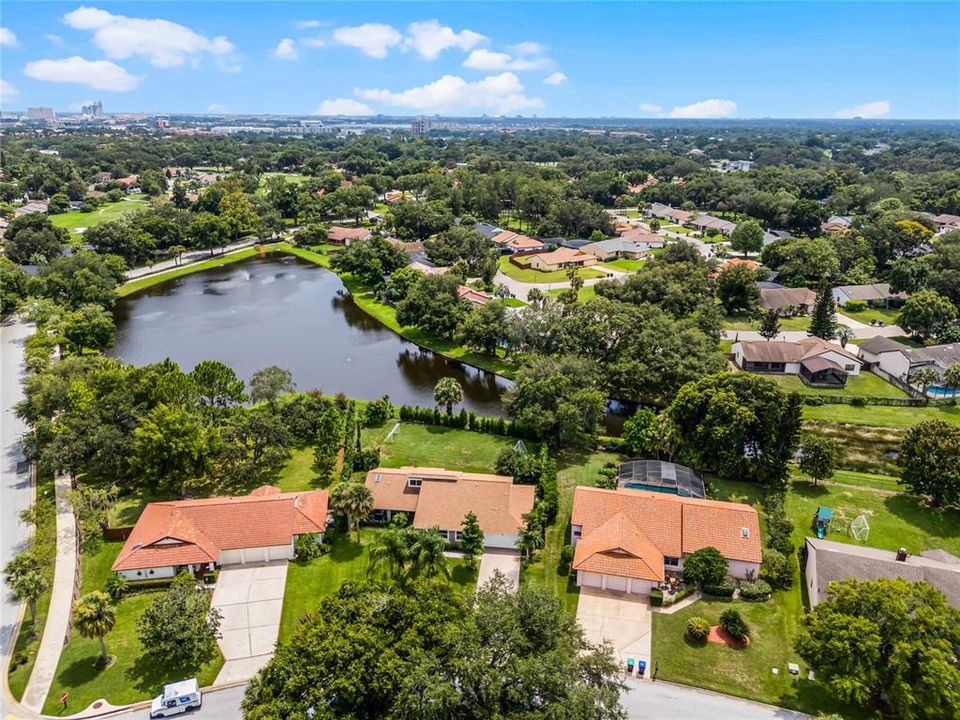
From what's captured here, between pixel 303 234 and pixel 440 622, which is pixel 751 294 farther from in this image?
pixel 303 234

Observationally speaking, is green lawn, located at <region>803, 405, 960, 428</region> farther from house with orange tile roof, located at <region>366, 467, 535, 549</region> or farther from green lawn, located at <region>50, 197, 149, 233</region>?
green lawn, located at <region>50, 197, 149, 233</region>

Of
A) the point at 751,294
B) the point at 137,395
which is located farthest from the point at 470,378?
the point at 751,294

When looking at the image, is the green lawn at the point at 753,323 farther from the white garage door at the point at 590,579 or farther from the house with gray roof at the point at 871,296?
the white garage door at the point at 590,579

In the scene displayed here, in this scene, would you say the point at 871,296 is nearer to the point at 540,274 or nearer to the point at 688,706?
the point at 540,274

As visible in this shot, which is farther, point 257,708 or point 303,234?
point 303,234

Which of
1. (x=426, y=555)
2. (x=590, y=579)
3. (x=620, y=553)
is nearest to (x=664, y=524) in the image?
(x=620, y=553)

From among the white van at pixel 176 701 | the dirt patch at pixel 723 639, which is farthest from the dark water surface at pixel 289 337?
the white van at pixel 176 701
